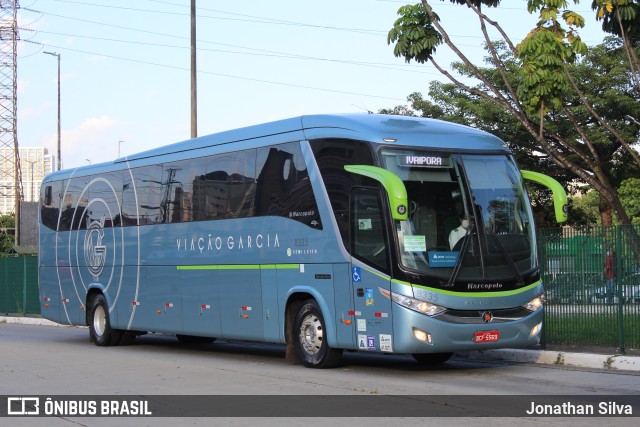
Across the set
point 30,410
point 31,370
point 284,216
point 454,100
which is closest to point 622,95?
point 454,100

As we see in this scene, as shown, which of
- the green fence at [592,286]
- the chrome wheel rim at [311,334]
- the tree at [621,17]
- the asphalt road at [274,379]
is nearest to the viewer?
the asphalt road at [274,379]

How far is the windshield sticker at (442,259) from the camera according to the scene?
43.3ft

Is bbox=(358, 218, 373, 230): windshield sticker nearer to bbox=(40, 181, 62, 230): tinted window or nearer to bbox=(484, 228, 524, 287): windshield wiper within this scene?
bbox=(484, 228, 524, 287): windshield wiper

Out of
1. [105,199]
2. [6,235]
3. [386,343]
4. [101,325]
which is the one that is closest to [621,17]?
[386,343]

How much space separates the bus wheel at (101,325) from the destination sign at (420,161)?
9786mm

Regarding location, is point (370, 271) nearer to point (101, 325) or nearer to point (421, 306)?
point (421, 306)

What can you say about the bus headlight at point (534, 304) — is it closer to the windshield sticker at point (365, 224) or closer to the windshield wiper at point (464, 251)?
the windshield wiper at point (464, 251)

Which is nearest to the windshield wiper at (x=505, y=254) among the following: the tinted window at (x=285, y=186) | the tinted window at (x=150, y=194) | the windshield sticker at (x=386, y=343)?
the windshield sticker at (x=386, y=343)

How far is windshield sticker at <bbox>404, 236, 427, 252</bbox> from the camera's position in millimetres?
13156

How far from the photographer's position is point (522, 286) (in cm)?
1380

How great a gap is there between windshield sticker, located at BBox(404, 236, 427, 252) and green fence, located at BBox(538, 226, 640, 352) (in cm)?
346

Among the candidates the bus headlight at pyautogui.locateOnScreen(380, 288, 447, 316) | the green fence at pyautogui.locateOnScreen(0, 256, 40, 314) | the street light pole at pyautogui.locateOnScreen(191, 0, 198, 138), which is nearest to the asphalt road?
the bus headlight at pyautogui.locateOnScreen(380, 288, 447, 316)

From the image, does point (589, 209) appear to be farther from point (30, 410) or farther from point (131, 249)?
point (30, 410)

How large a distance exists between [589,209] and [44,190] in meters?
51.6
